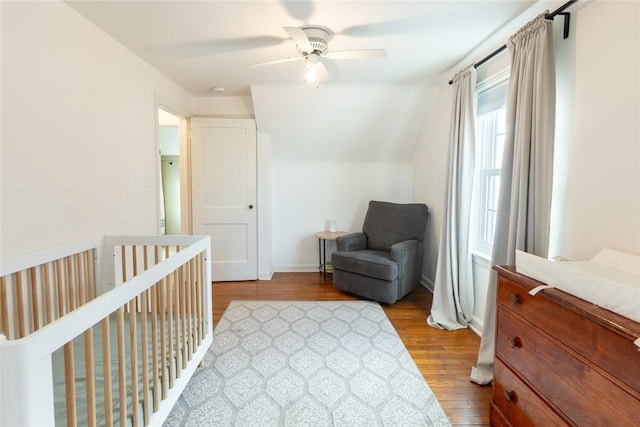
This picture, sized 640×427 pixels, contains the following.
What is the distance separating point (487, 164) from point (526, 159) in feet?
2.95

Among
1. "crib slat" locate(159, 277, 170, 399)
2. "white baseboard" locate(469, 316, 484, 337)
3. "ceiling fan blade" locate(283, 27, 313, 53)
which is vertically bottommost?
"white baseboard" locate(469, 316, 484, 337)

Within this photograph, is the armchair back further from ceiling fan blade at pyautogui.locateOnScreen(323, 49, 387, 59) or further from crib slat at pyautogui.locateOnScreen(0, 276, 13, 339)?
crib slat at pyautogui.locateOnScreen(0, 276, 13, 339)

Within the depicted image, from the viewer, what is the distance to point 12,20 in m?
1.45

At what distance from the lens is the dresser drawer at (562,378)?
3.02ft

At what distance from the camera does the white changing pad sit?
0.94 meters

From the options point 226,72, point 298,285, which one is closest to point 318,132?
point 226,72

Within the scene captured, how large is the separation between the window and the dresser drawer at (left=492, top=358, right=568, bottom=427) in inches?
47.3

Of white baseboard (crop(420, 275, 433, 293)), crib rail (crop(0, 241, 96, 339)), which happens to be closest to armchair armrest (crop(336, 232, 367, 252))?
white baseboard (crop(420, 275, 433, 293))

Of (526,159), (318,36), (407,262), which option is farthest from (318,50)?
(407,262)

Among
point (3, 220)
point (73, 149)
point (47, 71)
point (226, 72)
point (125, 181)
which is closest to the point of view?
point (3, 220)

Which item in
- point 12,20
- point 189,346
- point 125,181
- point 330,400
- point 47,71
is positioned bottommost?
point 330,400

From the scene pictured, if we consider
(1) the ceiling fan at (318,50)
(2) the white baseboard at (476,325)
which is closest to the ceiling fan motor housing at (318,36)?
(1) the ceiling fan at (318,50)

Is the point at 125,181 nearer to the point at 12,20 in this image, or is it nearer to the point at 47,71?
the point at 47,71

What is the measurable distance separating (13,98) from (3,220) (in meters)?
0.57
